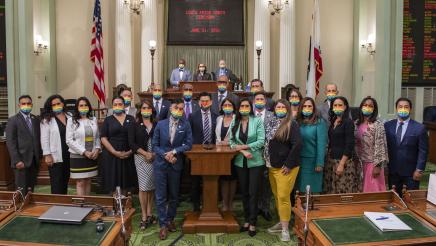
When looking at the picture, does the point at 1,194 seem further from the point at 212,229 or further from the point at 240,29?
the point at 240,29

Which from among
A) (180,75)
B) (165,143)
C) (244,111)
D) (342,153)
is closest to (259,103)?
(244,111)

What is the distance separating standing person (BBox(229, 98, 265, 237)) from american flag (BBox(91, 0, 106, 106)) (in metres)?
7.01

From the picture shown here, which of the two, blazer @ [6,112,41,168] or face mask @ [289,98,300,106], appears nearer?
blazer @ [6,112,41,168]

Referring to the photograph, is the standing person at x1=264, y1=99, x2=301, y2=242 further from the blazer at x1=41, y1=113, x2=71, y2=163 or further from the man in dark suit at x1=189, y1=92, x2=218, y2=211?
the blazer at x1=41, y1=113, x2=71, y2=163

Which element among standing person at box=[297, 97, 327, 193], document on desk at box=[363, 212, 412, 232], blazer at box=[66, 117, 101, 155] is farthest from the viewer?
blazer at box=[66, 117, 101, 155]

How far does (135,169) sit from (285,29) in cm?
843

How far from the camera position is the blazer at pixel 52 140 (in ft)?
17.9

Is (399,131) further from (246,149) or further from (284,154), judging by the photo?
(246,149)

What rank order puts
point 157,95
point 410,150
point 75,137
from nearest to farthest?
point 410,150, point 75,137, point 157,95

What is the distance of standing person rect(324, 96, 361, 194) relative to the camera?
16.6 ft

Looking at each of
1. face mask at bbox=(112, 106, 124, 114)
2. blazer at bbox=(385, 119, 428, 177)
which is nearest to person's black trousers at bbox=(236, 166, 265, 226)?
blazer at bbox=(385, 119, 428, 177)

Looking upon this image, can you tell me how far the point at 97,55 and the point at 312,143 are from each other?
7.96 metres

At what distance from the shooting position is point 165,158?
512 centimetres

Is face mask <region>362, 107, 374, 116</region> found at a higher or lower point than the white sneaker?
higher
